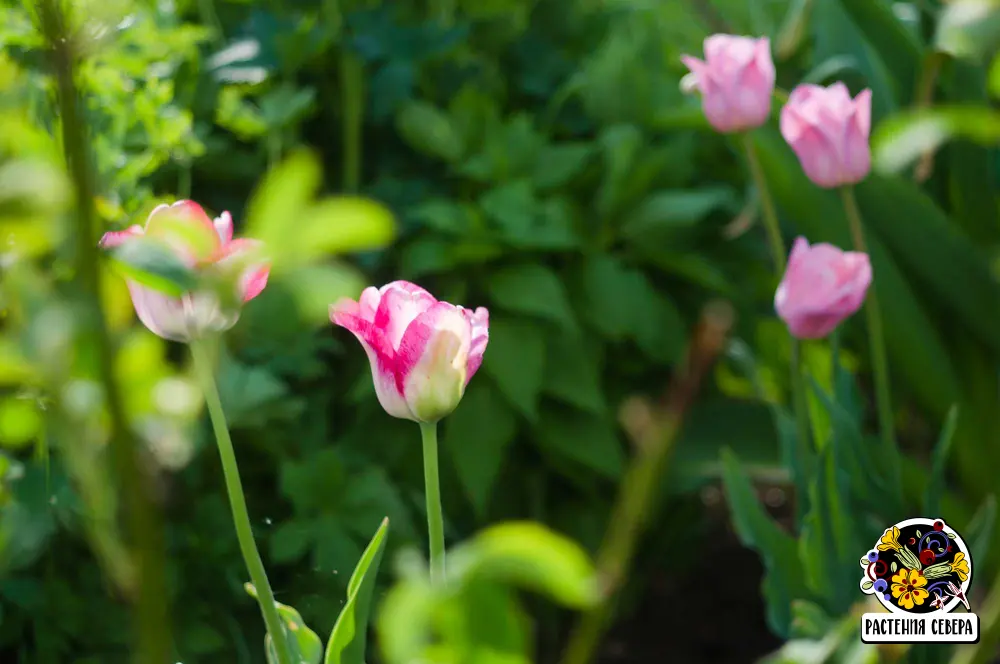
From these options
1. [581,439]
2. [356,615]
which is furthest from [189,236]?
[581,439]

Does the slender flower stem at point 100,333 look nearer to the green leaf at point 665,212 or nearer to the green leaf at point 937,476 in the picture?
the green leaf at point 937,476

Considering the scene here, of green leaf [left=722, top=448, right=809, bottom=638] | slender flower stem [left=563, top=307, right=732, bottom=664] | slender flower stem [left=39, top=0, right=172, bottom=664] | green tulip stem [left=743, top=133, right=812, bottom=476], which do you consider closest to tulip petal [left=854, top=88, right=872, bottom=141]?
green tulip stem [left=743, top=133, right=812, bottom=476]

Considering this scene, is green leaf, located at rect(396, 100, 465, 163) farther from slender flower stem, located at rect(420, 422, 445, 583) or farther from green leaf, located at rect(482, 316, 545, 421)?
slender flower stem, located at rect(420, 422, 445, 583)

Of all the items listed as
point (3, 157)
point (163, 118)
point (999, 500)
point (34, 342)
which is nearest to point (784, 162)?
point (999, 500)

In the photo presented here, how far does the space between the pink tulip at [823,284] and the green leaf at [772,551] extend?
0.27 metres

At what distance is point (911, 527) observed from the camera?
43.0 inches

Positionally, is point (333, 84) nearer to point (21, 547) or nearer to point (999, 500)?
point (999, 500)

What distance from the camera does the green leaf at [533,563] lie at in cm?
31

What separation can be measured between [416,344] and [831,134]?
A: 0.67 m

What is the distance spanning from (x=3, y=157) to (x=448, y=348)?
25 cm

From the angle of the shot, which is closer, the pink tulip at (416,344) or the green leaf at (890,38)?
the pink tulip at (416,344)

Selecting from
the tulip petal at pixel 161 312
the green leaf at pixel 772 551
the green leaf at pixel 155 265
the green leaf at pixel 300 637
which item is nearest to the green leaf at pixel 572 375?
the green leaf at pixel 772 551

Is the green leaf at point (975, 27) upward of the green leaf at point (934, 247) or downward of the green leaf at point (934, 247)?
upward

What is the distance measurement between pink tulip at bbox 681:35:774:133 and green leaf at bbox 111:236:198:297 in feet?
3.14
